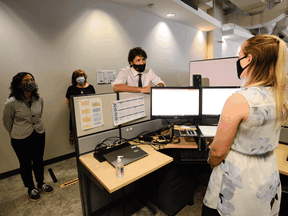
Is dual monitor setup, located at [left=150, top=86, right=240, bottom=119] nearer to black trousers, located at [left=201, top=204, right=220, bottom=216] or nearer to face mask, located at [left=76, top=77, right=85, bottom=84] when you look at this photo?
black trousers, located at [left=201, top=204, right=220, bottom=216]

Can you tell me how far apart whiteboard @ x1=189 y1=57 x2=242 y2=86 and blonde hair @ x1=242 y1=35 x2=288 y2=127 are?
200 cm

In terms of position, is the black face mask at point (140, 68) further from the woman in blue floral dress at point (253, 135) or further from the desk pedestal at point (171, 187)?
the woman in blue floral dress at point (253, 135)

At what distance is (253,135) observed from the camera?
2.63ft

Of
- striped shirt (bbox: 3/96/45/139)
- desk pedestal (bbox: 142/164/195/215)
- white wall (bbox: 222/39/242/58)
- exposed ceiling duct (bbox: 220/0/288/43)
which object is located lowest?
desk pedestal (bbox: 142/164/195/215)

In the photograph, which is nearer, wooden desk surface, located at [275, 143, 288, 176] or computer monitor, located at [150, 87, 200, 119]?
wooden desk surface, located at [275, 143, 288, 176]

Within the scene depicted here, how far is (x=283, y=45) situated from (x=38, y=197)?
101 inches

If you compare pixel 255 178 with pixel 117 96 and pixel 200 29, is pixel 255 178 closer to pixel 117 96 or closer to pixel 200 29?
pixel 117 96

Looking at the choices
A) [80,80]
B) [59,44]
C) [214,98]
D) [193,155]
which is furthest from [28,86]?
[214,98]

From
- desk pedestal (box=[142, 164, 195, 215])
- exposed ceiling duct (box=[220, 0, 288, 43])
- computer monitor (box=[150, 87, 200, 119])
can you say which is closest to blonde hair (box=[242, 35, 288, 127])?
computer monitor (box=[150, 87, 200, 119])

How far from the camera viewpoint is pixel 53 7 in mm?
2500

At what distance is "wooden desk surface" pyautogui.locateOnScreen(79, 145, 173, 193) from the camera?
3.43 feet

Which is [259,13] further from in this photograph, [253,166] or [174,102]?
[253,166]

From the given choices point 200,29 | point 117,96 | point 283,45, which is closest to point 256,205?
point 283,45

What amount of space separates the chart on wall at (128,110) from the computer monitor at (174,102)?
0.41 feet
